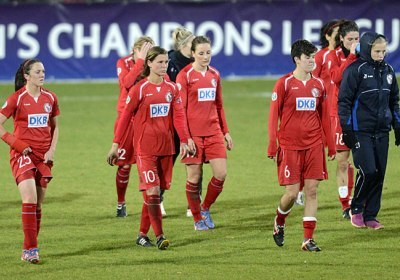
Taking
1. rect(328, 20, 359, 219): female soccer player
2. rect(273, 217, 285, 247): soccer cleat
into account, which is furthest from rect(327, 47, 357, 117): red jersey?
rect(273, 217, 285, 247): soccer cleat

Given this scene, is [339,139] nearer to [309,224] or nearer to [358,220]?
[358,220]

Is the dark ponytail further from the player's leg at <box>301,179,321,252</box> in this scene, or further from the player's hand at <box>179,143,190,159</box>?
the player's leg at <box>301,179,321,252</box>

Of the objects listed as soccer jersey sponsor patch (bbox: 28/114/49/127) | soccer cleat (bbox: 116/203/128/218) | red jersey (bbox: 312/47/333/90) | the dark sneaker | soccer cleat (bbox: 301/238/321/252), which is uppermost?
red jersey (bbox: 312/47/333/90)

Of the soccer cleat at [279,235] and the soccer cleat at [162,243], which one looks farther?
the soccer cleat at [279,235]

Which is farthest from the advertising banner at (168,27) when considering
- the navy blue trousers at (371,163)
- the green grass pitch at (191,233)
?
the navy blue trousers at (371,163)

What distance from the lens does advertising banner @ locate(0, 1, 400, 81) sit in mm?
27297

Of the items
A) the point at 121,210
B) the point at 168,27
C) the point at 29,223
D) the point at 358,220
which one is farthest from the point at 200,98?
the point at 168,27

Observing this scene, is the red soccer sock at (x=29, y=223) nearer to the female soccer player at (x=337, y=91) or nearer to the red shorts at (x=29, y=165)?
the red shorts at (x=29, y=165)

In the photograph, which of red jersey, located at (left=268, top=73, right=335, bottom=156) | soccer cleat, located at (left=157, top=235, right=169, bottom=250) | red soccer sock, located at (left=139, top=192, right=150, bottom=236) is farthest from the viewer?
red soccer sock, located at (left=139, top=192, right=150, bottom=236)

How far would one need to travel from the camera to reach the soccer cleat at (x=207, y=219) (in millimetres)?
13266

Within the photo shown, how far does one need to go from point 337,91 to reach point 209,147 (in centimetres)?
183

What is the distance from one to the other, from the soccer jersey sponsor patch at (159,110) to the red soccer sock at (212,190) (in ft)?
5.25

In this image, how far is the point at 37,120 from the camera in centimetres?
1140

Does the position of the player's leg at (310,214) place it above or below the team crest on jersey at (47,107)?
below
